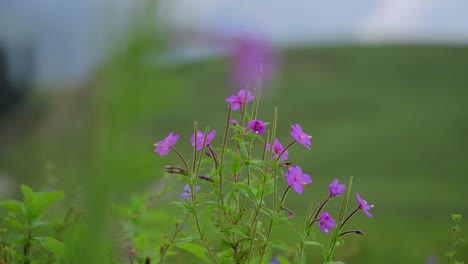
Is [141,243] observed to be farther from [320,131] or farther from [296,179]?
[320,131]

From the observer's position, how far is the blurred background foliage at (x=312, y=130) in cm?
57

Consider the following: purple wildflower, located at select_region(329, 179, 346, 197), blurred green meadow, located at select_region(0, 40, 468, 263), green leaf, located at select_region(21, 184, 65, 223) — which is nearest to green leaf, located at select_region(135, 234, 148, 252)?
blurred green meadow, located at select_region(0, 40, 468, 263)

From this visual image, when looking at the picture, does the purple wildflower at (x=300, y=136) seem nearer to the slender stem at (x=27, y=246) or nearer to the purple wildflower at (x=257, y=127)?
the purple wildflower at (x=257, y=127)

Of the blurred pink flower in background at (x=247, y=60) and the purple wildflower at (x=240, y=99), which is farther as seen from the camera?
the purple wildflower at (x=240, y=99)

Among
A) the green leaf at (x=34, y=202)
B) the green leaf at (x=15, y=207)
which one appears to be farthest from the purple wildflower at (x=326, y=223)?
the green leaf at (x=15, y=207)

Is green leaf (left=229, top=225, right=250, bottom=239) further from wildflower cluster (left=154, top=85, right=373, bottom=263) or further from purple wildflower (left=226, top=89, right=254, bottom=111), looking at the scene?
purple wildflower (left=226, top=89, right=254, bottom=111)

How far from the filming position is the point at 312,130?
990 inches

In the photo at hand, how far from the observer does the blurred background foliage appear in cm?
57

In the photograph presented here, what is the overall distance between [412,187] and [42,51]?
58.7ft

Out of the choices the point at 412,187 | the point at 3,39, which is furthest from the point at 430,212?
the point at 3,39

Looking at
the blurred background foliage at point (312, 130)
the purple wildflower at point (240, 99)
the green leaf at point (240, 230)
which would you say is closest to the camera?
the blurred background foliage at point (312, 130)

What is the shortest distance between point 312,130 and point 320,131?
397mm

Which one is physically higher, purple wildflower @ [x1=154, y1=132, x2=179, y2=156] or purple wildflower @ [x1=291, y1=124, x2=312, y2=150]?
purple wildflower @ [x1=291, y1=124, x2=312, y2=150]

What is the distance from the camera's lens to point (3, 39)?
31.8m
